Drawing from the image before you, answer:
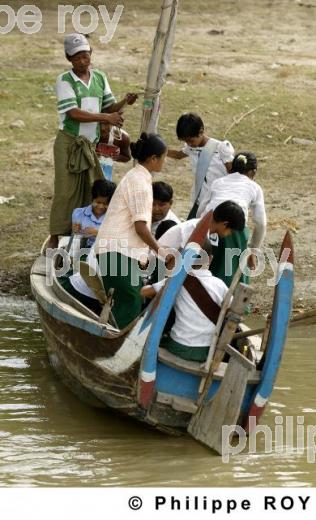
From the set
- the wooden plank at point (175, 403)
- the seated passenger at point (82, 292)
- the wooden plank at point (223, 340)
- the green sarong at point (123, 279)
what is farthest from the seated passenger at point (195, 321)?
the seated passenger at point (82, 292)

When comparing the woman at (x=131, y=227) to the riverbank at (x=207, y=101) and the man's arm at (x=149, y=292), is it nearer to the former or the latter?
the man's arm at (x=149, y=292)

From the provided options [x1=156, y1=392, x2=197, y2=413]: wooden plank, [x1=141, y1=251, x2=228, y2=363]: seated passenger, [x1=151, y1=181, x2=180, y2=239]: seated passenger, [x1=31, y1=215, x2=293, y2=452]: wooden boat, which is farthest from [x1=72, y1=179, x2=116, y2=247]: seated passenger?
[x1=156, y1=392, x2=197, y2=413]: wooden plank

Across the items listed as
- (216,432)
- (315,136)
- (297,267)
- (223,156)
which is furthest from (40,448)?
(315,136)

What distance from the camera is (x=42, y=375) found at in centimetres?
846

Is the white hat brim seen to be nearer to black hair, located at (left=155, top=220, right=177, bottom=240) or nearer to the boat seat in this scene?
black hair, located at (left=155, top=220, right=177, bottom=240)

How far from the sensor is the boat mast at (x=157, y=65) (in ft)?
28.6

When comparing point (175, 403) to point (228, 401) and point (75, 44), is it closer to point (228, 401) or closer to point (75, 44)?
point (228, 401)

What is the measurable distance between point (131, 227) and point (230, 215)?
691 mm

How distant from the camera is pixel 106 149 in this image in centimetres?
898

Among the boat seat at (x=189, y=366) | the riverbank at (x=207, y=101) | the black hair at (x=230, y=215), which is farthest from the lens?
the riverbank at (x=207, y=101)

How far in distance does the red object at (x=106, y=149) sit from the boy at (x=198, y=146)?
77 centimetres

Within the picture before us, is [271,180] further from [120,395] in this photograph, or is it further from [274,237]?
[120,395]

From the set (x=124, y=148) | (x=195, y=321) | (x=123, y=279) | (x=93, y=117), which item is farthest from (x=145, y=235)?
(x=124, y=148)

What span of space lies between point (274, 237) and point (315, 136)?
232 centimetres
